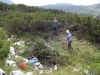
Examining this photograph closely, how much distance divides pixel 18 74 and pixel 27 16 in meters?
9.06

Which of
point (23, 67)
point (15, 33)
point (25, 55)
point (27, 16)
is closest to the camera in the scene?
point (23, 67)

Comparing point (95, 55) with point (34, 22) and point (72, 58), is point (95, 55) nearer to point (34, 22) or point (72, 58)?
point (72, 58)

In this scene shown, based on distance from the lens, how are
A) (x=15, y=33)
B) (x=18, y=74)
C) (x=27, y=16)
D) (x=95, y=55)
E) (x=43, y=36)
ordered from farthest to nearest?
(x=27, y=16) → (x=15, y=33) → (x=43, y=36) → (x=95, y=55) → (x=18, y=74)

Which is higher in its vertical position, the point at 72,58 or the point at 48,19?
the point at 48,19

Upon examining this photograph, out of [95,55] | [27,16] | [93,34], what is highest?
[27,16]

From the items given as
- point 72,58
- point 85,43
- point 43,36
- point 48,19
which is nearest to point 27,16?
point 48,19

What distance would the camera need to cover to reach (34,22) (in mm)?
14867

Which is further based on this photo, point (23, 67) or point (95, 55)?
point (95, 55)

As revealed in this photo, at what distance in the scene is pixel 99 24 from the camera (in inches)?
585

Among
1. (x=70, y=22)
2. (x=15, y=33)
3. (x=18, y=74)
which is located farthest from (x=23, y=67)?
(x=70, y=22)

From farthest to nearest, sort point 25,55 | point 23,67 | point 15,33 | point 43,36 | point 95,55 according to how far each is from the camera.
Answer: point 15,33, point 43,36, point 95,55, point 25,55, point 23,67

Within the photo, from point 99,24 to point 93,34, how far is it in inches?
35.2

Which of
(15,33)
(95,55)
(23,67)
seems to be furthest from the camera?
(15,33)

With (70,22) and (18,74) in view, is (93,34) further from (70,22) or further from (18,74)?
(18,74)
